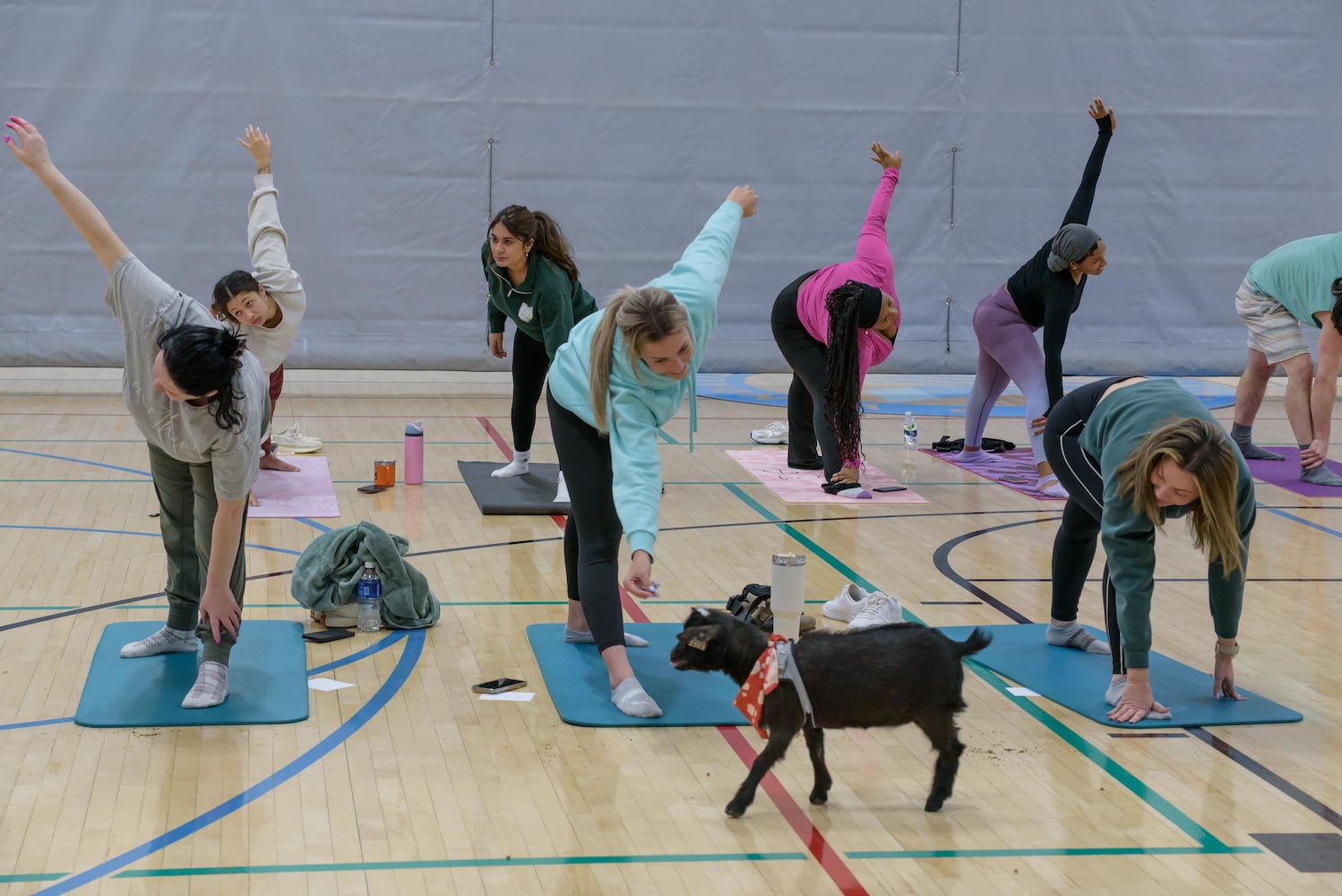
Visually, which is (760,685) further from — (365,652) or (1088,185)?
(1088,185)

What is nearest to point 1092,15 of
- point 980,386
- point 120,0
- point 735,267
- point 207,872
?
point 735,267

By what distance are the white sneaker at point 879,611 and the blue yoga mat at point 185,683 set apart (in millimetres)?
1726

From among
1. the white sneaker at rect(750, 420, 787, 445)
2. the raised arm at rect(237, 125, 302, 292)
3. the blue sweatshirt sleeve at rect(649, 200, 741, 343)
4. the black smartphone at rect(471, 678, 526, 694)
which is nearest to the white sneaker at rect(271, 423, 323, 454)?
the raised arm at rect(237, 125, 302, 292)

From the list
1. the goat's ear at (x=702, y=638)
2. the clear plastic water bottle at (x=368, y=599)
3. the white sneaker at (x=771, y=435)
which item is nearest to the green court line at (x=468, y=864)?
the goat's ear at (x=702, y=638)

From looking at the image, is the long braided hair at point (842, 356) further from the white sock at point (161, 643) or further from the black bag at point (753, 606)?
the white sock at point (161, 643)

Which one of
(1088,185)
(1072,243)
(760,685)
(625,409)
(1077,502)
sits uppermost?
(1088,185)

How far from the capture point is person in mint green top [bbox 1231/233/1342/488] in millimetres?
6871

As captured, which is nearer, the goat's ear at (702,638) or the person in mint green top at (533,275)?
the goat's ear at (702,638)

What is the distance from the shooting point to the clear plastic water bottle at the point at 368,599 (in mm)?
4359

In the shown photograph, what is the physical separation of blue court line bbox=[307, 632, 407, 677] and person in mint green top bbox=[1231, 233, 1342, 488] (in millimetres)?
4611

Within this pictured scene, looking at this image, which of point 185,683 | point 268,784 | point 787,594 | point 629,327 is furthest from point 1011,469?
point 268,784

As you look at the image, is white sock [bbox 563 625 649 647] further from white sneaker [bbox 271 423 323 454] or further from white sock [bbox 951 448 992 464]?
white sock [bbox 951 448 992 464]

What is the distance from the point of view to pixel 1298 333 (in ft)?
23.6

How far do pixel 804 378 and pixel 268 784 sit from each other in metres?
3.95
